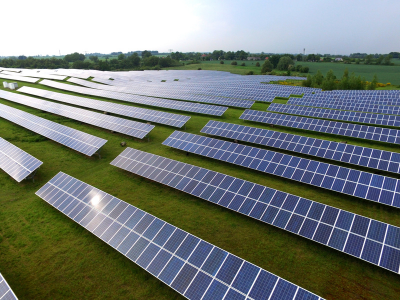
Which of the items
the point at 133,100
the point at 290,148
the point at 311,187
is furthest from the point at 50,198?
the point at 133,100

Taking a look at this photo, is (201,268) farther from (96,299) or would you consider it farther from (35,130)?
(35,130)

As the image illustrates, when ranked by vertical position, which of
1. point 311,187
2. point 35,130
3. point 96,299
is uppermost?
point 35,130

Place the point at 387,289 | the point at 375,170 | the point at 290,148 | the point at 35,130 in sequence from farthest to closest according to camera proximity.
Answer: the point at 35,130
the point at 290,148
the point at 375,170
the point at 387,289

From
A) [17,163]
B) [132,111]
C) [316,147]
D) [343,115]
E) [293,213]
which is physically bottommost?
[293,213]

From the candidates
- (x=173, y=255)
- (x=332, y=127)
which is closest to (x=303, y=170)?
(x=173, y=255)

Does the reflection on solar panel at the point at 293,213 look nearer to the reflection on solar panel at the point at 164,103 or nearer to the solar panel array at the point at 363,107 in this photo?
the reflection on solar panel at the point at 164,103

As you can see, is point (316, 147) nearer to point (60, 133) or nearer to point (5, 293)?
point (5, 293)
